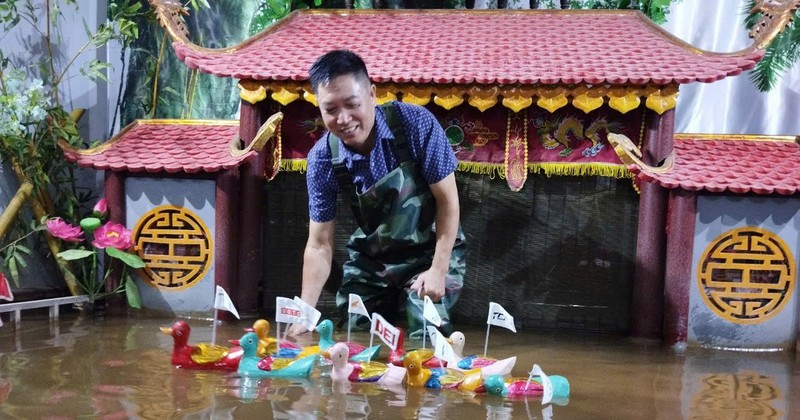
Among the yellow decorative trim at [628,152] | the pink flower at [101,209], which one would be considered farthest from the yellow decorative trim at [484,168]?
the pink flower at [101,209]

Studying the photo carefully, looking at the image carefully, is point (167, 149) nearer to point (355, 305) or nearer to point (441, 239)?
point (355, 305)

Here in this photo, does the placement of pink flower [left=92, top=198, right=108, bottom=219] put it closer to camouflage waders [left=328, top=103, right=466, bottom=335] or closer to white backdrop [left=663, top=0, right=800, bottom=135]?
camouflage waders [left=328, top=103, right=466, bottom=335]

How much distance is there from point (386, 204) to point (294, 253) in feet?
7.08

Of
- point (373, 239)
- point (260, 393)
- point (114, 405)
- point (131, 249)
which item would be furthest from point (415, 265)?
point (131, 249)

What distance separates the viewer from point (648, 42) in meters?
5.75

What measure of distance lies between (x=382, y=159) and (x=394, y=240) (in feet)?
1.34

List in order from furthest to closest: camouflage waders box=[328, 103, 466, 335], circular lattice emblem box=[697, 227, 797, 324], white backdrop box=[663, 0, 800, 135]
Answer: white backdrop box=[663, 0, 800, 135]
circular lattice emblem box=[697, 227, 797, 324]
camouflage waders box=[328, 103, 466, 335]

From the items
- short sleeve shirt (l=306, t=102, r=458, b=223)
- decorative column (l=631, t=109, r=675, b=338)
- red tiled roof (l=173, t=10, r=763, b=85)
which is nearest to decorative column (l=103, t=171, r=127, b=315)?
red tiled roof (l=173, t=10, r=763, b=85)

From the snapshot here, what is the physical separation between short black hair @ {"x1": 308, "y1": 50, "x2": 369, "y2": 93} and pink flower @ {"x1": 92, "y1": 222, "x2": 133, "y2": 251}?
2.64m

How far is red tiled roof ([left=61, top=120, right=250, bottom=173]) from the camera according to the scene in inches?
219

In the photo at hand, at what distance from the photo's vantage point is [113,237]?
564 cm

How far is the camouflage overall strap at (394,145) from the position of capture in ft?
12.8

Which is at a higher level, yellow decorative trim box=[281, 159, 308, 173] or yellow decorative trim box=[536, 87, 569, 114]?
yellow decorative trim box=[536, 87, 569, 114]

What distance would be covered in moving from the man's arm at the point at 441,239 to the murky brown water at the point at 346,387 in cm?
51
